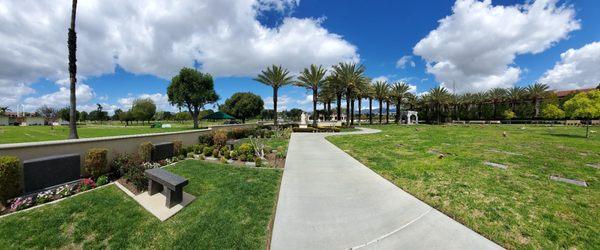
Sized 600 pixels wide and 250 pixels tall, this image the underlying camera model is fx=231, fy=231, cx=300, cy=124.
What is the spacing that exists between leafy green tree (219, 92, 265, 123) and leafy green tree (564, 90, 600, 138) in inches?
2153

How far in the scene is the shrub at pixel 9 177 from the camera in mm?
5086

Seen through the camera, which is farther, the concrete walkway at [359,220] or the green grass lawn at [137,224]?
the green grass lawn at [137,224]

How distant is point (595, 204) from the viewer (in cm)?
493

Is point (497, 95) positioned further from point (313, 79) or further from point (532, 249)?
point (532, 249)

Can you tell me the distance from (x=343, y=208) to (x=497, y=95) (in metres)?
86.8

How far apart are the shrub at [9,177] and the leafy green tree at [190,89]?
27.1 metres

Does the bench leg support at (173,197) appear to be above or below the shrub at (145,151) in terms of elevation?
below

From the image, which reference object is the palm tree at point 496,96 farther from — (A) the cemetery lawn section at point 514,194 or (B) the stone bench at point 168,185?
(B) the stone bench at point 168,185

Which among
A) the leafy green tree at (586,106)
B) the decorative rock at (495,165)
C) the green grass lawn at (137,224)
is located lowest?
the green grass lawn at (137,224)

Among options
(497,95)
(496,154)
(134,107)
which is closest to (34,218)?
(496,154)

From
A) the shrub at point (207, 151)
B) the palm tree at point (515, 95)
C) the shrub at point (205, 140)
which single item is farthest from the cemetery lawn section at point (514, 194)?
the palm tree at point (515, 95)

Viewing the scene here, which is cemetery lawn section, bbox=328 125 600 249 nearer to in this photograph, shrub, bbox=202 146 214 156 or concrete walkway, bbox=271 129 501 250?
concrete walkway, bbox=271 129 501 250

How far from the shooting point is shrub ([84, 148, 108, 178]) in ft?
23.3

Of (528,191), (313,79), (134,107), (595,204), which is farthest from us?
(134,107)
